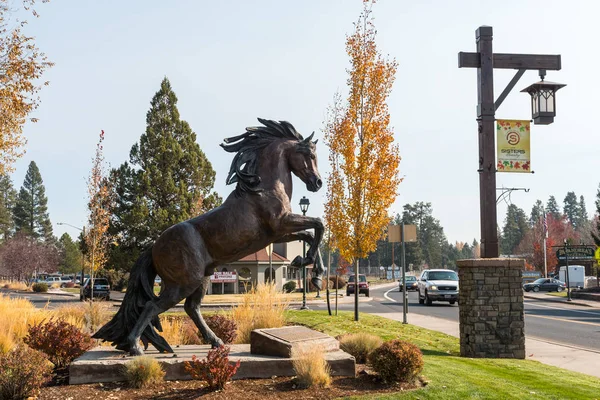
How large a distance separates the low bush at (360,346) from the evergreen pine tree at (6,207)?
85004mm

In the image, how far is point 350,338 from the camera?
9125mm

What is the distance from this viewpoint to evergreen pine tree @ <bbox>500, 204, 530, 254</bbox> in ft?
402

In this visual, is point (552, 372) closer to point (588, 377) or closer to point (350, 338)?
point (588, 377)

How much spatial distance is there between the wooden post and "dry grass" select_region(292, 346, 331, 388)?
7.00 m

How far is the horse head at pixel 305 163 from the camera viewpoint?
770 centimetres

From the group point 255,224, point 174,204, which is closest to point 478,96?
point 255,224

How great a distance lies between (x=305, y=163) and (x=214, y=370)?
9.70 ft

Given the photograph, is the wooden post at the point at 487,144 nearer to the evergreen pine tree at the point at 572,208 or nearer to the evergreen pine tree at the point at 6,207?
the evergreen pine tree at the point at 6,207

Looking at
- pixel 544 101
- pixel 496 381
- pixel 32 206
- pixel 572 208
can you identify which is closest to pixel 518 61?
pixel 544 101

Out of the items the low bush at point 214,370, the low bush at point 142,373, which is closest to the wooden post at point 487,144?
the low bush at point 214,370

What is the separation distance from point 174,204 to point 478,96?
2670 cm

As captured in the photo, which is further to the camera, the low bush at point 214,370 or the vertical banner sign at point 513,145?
the vertical banner sign at point 513,145

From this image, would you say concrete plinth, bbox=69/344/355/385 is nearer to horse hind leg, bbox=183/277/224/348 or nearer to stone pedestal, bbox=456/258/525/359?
horse hind leg, bbox=183/277/224/348

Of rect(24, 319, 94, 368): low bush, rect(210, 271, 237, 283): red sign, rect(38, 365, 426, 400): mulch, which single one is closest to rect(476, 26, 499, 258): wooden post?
rect(38, 365, 426, 400): mulch
